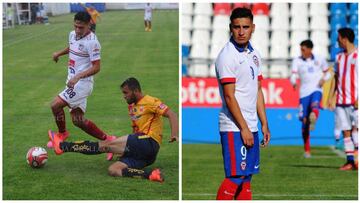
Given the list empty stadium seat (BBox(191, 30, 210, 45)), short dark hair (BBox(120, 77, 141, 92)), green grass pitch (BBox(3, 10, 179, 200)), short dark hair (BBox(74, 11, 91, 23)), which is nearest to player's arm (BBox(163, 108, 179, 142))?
green grass pitch (BBox(3, 10, 179, 200))

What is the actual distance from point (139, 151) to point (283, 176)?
2372 millimetres

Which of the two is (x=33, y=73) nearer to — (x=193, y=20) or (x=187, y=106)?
(x=187, y=106)

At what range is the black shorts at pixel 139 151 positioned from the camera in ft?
27.1

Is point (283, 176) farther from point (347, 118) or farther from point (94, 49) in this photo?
point (94, 49)

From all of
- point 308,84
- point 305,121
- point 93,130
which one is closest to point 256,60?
point 93,130

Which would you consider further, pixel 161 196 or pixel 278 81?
pixel 278 81

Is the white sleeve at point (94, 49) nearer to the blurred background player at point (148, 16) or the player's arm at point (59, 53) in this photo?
the player's arm at point (59, 53)

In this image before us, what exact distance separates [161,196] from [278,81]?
594cm

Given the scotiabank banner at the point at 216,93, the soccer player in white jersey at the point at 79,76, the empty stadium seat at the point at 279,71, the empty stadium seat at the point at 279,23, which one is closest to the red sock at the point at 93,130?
the soccer player in white jersey at the point at 79,76

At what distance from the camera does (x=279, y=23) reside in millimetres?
15547

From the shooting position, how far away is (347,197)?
867cm

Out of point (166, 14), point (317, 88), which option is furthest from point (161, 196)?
point (317, 88)

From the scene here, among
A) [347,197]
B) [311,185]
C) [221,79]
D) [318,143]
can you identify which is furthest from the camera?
[318,143]

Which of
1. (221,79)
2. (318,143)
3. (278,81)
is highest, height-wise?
(221,79)
